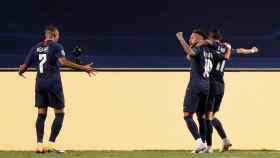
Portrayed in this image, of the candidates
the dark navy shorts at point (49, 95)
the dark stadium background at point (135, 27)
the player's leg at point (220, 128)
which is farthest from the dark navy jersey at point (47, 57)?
the player's leg at point (220, 128)

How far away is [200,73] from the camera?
44.8ft

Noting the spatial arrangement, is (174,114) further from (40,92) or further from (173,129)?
(40,92)

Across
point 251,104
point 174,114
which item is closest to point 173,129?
point 174,114

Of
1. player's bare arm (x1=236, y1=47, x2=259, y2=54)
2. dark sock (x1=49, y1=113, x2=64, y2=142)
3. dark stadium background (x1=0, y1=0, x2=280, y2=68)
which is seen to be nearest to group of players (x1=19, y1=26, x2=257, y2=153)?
dark sock (x1=49, y1=113, x2=64, y2=142)

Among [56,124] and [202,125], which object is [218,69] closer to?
[202,125]

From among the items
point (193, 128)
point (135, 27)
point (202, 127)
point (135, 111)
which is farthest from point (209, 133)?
point (135, 27)

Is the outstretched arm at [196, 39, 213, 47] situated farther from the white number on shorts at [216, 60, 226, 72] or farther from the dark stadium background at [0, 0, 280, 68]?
the dark stadium background at [0, 0, 280, 68]

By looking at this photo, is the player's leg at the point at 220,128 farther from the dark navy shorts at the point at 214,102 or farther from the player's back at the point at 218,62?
the player's back at the point at 218,62

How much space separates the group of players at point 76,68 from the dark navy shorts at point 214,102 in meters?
0.02

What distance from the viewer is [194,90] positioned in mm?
13625

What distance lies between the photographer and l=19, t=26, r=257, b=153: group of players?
13508 mm

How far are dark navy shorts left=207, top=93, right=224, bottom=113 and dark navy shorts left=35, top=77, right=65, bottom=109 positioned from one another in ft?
6.41

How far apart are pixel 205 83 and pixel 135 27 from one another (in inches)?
76.1

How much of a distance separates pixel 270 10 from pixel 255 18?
0.26m
